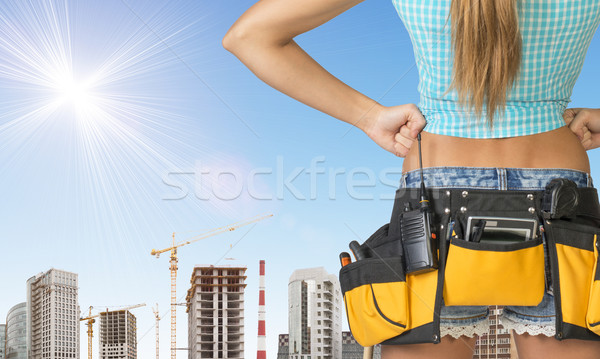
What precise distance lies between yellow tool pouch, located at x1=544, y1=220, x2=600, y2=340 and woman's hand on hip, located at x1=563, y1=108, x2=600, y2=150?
359mm

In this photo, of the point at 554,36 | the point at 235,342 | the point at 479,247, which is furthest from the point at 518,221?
the point at 235,342

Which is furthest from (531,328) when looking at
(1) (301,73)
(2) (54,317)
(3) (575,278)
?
(2) (54,317)

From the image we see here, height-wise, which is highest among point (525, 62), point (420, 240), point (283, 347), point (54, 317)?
point (525, 62)

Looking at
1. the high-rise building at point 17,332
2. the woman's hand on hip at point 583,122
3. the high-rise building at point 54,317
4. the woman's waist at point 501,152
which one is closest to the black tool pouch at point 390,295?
the woman's waist at point 501,152

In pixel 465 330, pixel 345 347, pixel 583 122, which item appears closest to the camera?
pixel 465 330

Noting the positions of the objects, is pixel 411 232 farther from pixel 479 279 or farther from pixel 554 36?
pixel 554 36

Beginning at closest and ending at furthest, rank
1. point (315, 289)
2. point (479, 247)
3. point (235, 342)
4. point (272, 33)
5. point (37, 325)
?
point (479, 247)
point (272, 33)
point (315, 289)
point (235, 342)
point (37, 325)

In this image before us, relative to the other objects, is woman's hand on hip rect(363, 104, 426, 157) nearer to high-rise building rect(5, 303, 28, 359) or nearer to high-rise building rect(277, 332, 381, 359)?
high-rise building rect(277, 332, 381, 359)

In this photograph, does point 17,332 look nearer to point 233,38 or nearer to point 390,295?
point 233,38

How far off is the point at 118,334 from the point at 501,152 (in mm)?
97360

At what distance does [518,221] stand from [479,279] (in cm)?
20

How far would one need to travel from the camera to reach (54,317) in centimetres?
7625

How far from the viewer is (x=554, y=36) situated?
1.59 meters

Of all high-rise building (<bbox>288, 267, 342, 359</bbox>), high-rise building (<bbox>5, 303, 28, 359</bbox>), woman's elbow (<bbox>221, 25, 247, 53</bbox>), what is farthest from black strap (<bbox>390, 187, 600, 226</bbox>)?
high-rise building (<bbox>5, 303, 28, 359</bbox>)
